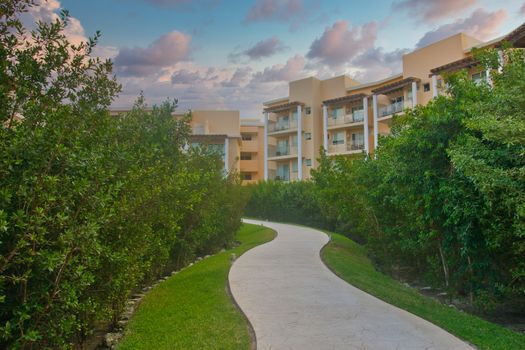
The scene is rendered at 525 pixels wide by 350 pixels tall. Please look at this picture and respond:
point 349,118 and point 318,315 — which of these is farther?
point 349,118

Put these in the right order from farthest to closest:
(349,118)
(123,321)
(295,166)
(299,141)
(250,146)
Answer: (250,146) → (295,166) → (299,141) → (349,118) → (123,321)

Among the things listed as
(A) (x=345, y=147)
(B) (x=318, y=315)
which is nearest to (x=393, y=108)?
(A) (x=345, y=147)

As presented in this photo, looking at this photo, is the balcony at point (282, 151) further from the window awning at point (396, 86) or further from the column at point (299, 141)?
the window awning at point (396, 86)

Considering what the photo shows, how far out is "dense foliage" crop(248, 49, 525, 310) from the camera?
725 cm

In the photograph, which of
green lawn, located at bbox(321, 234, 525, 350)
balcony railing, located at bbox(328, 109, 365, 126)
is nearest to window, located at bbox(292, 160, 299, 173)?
balcony railing, located at bbox(328, 109, 365, 126)

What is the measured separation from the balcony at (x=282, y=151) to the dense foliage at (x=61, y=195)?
38620mm

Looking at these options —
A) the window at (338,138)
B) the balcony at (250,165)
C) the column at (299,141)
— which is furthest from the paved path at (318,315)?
the balcony at (250,165)

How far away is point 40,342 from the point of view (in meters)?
5.14

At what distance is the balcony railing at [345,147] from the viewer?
4359cm

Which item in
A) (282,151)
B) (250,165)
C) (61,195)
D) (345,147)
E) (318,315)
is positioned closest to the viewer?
(61,195)

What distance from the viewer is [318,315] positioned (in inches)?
306

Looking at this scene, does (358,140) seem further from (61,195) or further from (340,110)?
(61,195)

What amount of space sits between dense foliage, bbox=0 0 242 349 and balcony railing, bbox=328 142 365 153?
3577 cm

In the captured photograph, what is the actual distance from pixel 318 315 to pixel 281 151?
136 feet
